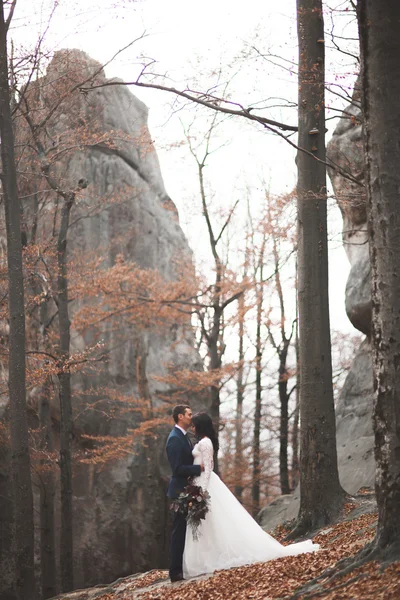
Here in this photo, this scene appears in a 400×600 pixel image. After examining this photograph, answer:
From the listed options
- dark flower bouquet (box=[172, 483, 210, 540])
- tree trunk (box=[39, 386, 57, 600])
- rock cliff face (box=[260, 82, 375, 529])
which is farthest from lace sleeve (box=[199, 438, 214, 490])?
tree trunk (box=[39, 386, 57, 600])

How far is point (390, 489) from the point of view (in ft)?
17.4

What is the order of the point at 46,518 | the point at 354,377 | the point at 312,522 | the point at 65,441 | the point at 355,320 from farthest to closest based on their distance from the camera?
1. the point at 46,518
2. the point at 354,377
3. the point at 355,320
4. the point at 65,441
5. the point at 312,522

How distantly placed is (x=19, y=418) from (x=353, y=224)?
997cm

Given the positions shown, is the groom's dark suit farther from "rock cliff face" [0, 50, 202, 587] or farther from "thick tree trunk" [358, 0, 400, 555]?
"rock cliff face" [0, 50, 202, 587]

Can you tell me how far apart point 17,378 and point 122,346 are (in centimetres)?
1290

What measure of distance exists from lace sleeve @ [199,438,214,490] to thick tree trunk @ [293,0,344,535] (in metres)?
2.45

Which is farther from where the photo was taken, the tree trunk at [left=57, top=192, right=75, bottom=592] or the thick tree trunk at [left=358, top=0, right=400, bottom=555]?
the tree trunk at [left=57, top=192, right=75, bottom=592]

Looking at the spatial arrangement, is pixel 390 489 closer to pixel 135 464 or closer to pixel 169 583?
pixel 169 583

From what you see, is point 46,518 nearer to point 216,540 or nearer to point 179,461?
point 216,540

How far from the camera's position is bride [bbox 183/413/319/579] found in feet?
24.6

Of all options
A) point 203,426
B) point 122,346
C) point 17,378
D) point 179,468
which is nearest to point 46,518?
point 122,346

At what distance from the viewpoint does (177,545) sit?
759 centimetres

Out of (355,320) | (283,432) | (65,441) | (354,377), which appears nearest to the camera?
(65,441)

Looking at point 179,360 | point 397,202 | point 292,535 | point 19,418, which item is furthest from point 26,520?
point 179,360
